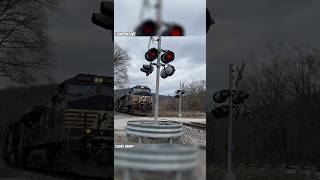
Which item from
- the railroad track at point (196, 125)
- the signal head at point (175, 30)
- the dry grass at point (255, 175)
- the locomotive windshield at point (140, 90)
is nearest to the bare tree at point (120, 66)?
the locomotive windshield at point (140, 90)

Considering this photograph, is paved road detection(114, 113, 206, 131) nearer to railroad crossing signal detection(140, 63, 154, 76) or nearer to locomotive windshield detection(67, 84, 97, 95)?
railroad crossing signal detection(140, 63, 154, 76)

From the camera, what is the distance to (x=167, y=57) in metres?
4.22

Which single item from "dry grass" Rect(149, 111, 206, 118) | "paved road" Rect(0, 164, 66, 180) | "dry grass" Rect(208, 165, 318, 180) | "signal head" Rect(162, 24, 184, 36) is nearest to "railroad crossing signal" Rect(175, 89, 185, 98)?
"dry grass" Rect(149, 111, 206, 118)

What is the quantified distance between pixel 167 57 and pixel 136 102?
1.70 ft

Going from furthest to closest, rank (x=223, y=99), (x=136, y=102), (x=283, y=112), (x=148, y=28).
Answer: (x=283, y=112) < (x=223, y=99) < (x=136, y=102) < (x=148, y=28)

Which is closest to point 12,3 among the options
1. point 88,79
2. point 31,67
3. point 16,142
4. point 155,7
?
point 31,67

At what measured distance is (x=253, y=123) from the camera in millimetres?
7160

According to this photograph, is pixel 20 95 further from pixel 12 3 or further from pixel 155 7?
pixel 155 7

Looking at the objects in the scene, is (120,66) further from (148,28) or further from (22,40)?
(22,40)

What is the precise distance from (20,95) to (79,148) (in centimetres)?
113

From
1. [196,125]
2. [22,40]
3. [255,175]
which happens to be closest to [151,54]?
[196,125]

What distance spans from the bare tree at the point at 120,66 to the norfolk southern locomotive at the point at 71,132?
57.1 inches

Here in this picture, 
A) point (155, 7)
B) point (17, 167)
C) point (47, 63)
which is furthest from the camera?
point (17, 167)

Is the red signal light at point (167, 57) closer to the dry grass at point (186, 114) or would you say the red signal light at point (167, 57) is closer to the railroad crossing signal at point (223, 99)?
the dry grass at point (186, 114)
